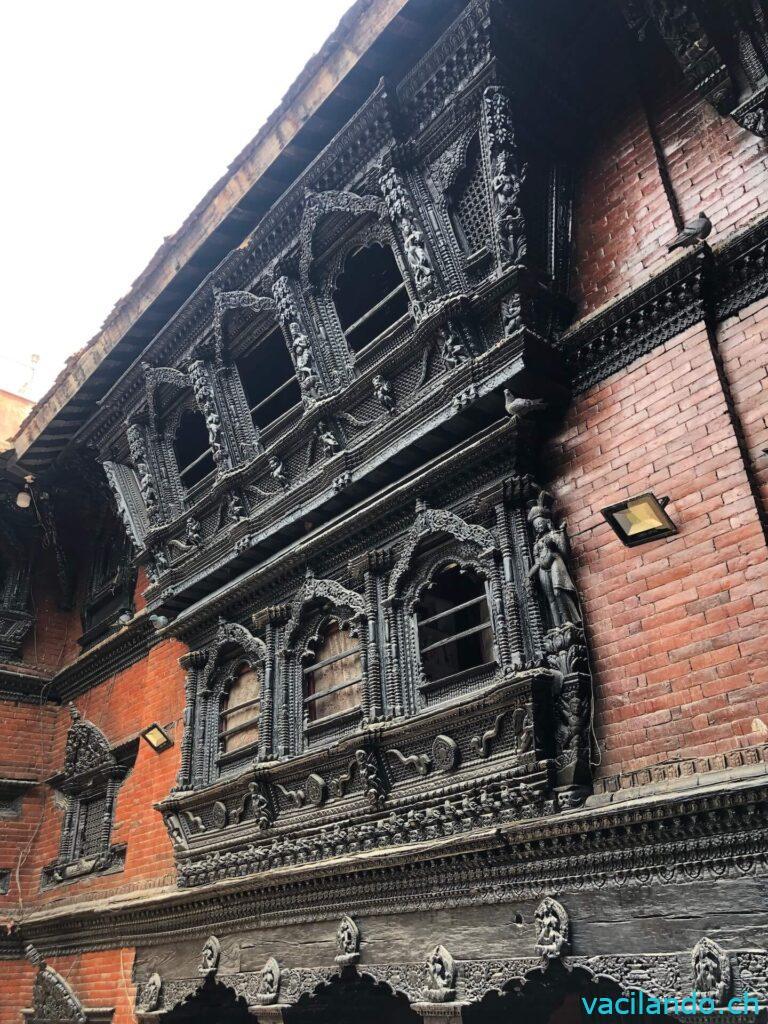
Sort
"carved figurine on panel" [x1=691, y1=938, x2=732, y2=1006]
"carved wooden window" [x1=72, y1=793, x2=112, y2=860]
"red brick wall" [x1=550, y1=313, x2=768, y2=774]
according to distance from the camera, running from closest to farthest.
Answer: "carved figurine on panel" [x1=691, y1=938, x2=732, y2=1006]
"red brick wall" [x1=550, y1=313, x2=768, y2=774]
"carved wooden window" [x1=72, y1=793, x2=112, y2=860]

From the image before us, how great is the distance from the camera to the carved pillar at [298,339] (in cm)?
680

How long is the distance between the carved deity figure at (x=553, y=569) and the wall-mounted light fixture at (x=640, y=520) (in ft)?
1.53

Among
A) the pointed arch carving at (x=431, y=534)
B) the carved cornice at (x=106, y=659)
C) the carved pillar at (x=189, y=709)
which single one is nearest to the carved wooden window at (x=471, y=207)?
the pointed arch carving at (x=431, y=534)

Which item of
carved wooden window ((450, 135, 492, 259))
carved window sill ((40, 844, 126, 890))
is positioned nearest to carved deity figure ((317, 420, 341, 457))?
carved wooden window ((450, 135, 492, 259))

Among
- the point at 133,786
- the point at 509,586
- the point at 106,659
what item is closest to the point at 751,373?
the point at 509,586

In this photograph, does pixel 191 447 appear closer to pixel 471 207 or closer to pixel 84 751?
pixel 84 751

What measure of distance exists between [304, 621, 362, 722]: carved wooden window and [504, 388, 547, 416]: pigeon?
2.08m

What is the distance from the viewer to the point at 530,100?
19.6ft

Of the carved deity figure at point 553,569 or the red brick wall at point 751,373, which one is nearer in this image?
the red brick wall at point 751,373

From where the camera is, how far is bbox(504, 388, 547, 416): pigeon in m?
5.14

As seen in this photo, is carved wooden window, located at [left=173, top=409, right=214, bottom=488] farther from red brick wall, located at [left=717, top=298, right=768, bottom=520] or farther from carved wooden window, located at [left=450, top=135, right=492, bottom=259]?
red brick wall, located at [left=717, top=298, right=768, bottom=520]

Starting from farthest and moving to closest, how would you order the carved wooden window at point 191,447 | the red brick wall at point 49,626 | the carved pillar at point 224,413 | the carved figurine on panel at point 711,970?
the red brick wall at point 49,626, the carved wooden window at point 191,447, the carved pillar at point 224,413, the carved figurine on panel at point 711,970

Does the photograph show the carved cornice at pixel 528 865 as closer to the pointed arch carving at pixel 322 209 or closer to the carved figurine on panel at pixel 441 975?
the carved figurine on panel at pixel 441 975

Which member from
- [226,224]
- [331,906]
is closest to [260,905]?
[331,906]
